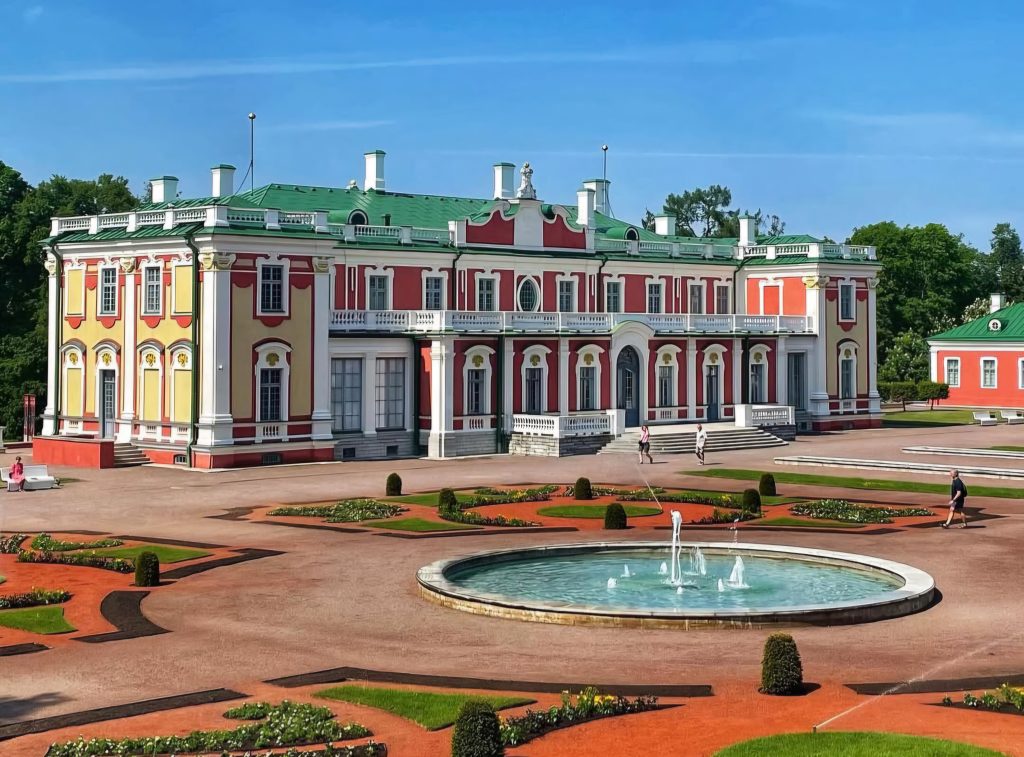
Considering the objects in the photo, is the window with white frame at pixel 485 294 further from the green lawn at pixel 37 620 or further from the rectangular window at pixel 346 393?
the green lawn at pixel 37 620

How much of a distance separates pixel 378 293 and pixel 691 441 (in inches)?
583

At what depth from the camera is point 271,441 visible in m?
51.8

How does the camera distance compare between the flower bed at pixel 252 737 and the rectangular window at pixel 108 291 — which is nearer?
the flower bed at pixel 252 737

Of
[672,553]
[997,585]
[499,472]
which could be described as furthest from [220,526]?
[997,585]

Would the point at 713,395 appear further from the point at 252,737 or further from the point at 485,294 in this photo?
the point at 252,737

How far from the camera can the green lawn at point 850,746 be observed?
15.5 meters

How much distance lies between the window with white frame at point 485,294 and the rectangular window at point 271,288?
11811 mm

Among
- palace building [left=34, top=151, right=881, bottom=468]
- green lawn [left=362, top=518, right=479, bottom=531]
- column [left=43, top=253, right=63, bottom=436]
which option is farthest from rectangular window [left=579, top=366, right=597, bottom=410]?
green lawn [left=362, top=518, right=479, bottom=531]

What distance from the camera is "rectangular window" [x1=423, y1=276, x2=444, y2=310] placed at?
197ft

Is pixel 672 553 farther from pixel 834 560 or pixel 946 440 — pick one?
pixel 946 440

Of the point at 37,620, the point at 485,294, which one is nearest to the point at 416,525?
the point at 37,620

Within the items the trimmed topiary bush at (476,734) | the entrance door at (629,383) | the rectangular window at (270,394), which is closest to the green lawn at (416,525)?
the rectangular window at (270,394)

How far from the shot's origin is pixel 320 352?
5338cm

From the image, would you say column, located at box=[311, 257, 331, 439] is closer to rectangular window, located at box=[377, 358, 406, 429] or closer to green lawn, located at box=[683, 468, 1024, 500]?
rectangular window, located at box=[377, 358, 406, 429]
